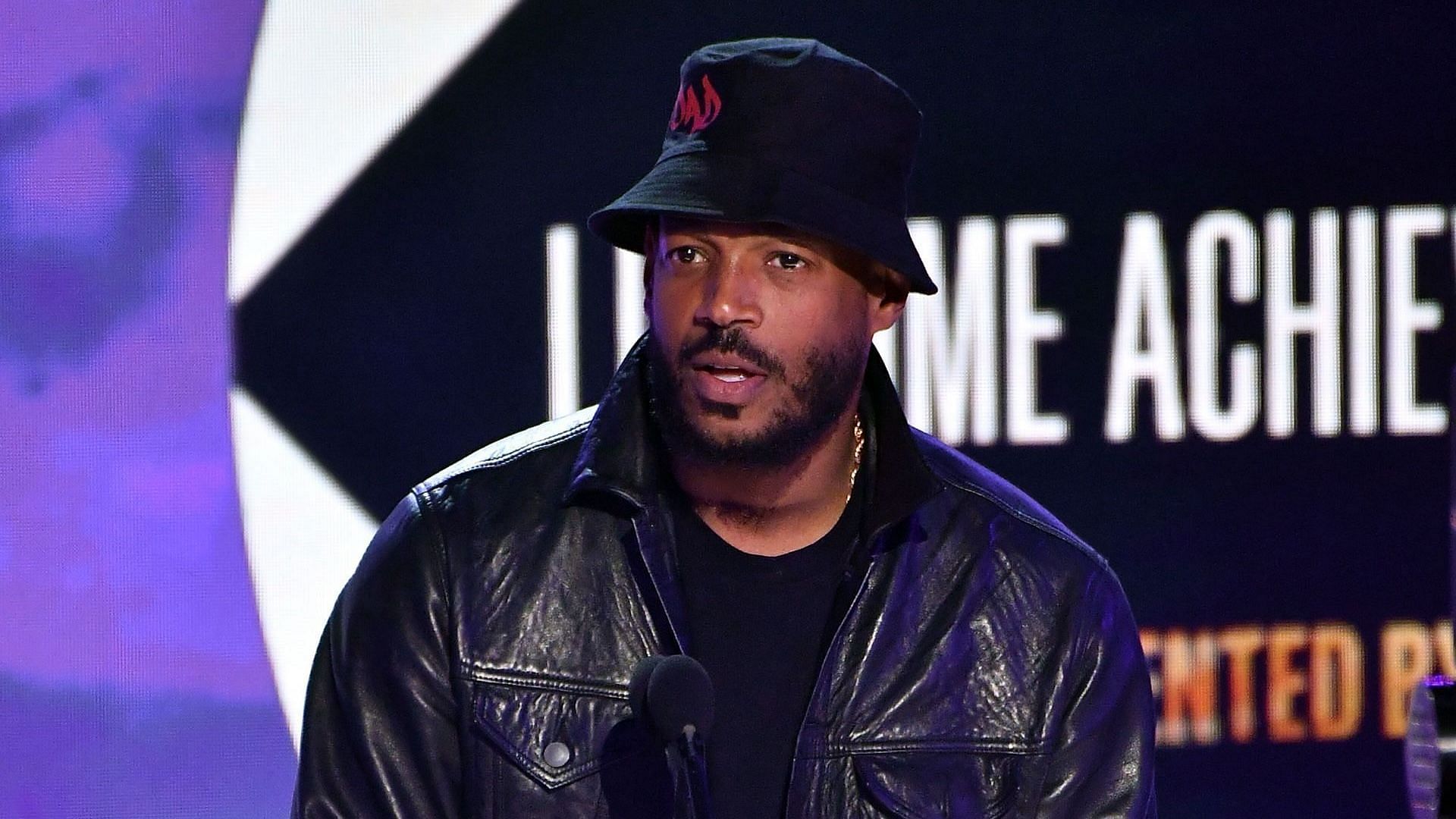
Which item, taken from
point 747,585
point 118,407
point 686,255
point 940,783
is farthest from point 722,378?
point 118,407

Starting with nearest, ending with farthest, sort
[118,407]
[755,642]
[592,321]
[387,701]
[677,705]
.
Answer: [677,705] → [387,701] → [755,642] → [118,407] → [592,321]

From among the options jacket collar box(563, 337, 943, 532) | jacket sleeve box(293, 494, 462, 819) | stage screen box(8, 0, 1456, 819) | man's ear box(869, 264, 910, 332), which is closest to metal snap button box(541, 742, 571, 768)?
jacket sleeve box(293, 494, 462, 819)

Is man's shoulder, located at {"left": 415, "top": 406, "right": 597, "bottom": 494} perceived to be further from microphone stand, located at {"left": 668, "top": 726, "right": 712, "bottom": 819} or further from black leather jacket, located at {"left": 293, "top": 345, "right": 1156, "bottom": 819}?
microphone stand, located at {"left": 668, "top": 726, "right": 712, "bottom": 819}

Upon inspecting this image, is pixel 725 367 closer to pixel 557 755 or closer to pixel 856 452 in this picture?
pixel 856 452

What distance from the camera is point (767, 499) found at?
229cm

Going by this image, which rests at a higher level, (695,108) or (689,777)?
(695,108)

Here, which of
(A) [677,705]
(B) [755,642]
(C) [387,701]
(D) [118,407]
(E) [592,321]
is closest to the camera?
(A) [677,705]

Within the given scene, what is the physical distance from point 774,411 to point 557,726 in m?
0.46

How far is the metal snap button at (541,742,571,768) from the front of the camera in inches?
83.0

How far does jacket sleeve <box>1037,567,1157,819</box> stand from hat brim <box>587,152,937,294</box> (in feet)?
1.69

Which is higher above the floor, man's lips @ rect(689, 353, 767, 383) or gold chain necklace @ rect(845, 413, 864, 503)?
man's lips @ rect(689, 353, 767, 383)

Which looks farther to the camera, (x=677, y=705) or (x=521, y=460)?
(x=521, y=460)

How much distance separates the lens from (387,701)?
211 centimetres

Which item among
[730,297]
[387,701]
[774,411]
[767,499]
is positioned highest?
[730,297]
